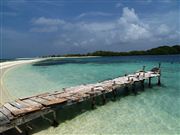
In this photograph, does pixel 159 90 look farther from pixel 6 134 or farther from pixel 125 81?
pixel 6 134

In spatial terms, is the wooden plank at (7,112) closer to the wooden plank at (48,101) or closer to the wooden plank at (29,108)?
the wooden plank at (29,108)

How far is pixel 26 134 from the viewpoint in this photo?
10.2m

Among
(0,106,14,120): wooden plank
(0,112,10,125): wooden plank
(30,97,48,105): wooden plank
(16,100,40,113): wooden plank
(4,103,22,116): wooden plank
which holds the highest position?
(30,97,48,105): wooden plank

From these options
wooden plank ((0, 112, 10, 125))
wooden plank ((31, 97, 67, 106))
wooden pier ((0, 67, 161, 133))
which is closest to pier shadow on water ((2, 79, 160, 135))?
wooden plank ((31, 97, 67, 106))

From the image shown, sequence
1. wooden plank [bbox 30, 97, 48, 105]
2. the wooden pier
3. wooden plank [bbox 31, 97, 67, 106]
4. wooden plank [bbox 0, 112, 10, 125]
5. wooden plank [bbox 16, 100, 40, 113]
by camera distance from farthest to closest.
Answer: wooden plank [bbox 30, 97, 48, 105] → wooden plank [bbox 31, 97, 67, 106] → wooden plank [bbox 16, 100, 40, 113] → the wooden pier → wooden plank [bbox 0, 112, 10, 125]

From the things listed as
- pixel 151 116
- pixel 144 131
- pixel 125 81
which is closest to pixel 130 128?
pixel 144 131

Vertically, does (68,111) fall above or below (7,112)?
below

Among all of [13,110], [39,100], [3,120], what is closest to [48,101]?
[39,100]

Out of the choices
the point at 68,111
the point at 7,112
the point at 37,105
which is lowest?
the point at 68,111

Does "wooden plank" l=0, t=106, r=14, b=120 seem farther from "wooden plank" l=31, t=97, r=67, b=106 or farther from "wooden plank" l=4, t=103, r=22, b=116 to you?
"wooden plank" l=31, t=97, r=67, b=106

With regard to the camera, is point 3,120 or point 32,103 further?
point 32,103

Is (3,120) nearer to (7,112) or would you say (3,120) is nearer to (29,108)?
(7,112)

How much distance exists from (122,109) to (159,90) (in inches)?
281

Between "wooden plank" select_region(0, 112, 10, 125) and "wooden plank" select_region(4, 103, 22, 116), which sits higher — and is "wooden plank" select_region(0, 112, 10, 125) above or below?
below
